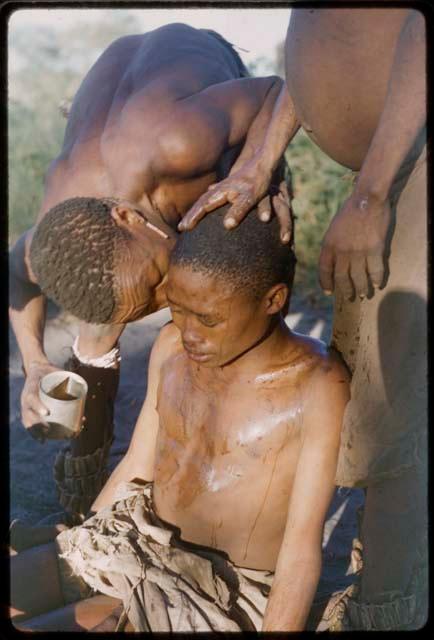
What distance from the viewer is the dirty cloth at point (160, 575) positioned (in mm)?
1967

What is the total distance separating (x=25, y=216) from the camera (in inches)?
289

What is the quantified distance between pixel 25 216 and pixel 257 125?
5.07 m

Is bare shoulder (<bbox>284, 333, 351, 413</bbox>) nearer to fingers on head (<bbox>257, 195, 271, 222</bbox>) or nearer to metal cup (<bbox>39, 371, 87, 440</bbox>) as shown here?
fingers on head (<bbox>257, 195, 271, 222</bbox>)

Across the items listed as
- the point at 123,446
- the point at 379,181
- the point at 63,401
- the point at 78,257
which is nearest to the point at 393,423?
the point at 379,181

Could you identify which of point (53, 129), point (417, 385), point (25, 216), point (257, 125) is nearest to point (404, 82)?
point (417, 385)

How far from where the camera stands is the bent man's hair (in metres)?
1.88

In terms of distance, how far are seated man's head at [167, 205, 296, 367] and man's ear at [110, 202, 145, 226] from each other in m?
0.33

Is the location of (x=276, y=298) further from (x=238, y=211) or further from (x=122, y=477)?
(x=122, y=477)

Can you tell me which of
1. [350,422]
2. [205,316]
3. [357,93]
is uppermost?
[357,93]

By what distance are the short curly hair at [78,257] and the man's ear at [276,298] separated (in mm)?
475

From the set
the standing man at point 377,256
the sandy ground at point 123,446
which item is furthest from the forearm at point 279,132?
the sandy ground at point 123,446

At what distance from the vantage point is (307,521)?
1902 mm

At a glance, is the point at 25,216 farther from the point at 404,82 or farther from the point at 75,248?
the point at 404,82

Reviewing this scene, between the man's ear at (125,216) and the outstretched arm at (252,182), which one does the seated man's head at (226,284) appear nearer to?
the outstretched arm at (252,182)
